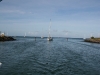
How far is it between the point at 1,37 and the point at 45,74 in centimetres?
12126

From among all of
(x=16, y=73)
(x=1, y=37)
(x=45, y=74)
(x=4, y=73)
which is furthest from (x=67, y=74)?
(x=1, y=37)

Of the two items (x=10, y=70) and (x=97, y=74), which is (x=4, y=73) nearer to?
(x=10, y=70)

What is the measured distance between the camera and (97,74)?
24.4 meters

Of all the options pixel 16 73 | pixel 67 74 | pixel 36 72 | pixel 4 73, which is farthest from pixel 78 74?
pixel 4 73

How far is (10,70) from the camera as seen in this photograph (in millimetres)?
24594

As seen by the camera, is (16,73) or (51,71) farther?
(51,71)

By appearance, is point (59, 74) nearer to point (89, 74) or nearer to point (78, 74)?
point (78, 74)

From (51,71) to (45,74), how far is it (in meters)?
2.08

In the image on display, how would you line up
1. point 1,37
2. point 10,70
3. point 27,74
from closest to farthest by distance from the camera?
point 27,74 → point 10,70 → point 1,37

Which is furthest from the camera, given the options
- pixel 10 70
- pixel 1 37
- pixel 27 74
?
pixel 1 37

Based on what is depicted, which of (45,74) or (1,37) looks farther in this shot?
(1,37)

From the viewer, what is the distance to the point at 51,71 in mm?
25016

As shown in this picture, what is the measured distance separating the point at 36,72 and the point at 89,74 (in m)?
8.19

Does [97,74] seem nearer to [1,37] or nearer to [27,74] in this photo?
[27,74]
